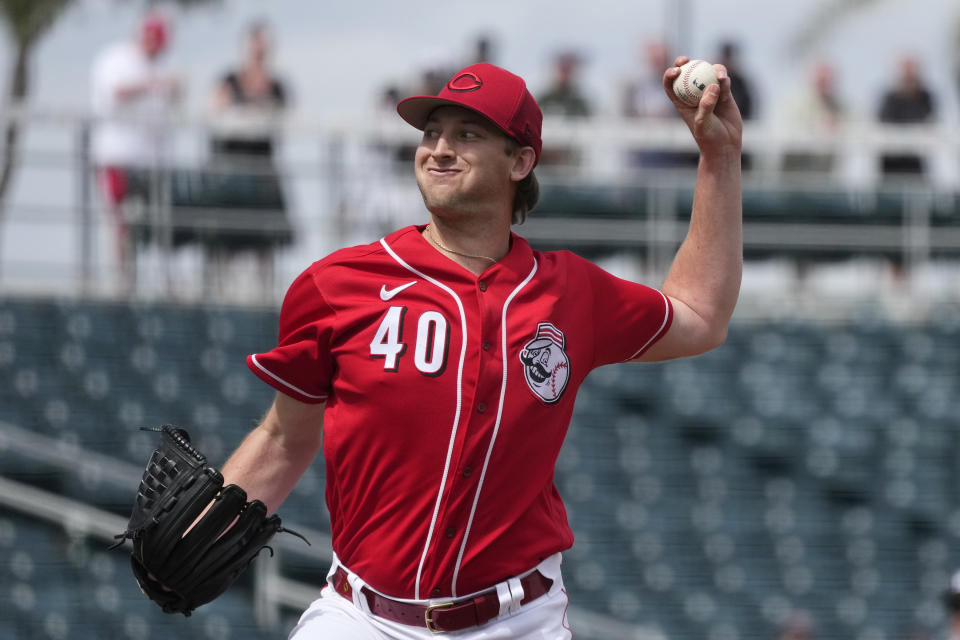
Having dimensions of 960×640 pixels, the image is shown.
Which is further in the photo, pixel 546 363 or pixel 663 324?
pixel 663 324

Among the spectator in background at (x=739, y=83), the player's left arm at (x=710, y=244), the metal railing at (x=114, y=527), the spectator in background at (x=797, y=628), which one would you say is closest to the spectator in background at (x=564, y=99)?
the spectator in background at (x=739, y=83)

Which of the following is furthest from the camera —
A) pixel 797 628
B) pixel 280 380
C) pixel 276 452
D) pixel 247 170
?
pixel 247 170

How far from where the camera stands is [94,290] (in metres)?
9.21

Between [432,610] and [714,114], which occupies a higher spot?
[714,114]

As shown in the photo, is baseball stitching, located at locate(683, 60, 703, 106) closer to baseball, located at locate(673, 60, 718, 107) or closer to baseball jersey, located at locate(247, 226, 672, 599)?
baseball, located at locate(673, 60, 718, 107)

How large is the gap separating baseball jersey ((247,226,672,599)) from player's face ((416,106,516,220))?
0.13m

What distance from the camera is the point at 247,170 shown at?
912 cm

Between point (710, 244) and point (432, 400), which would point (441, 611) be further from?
point (710, 244)

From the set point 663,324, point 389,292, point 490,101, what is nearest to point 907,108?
point 663,324

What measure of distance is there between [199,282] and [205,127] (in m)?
1.02

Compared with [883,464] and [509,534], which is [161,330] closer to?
[883,464]

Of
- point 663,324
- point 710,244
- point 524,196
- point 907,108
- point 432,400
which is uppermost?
point 907,108

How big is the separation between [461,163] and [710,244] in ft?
2.28

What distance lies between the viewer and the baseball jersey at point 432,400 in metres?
3.08
